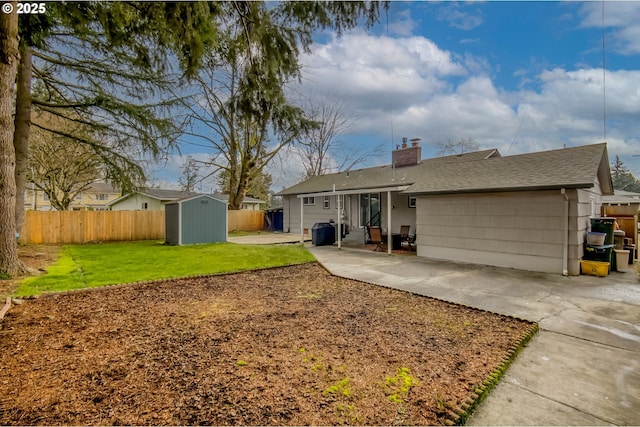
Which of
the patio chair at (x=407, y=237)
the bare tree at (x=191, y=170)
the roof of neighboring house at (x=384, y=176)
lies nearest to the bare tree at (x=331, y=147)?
the roof of neighboring house at (x=384, y=176)

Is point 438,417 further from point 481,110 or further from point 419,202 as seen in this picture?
point 481,110

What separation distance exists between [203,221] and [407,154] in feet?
34.3

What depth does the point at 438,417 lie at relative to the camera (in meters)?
2.19

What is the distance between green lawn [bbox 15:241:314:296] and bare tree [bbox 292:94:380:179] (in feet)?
52.9

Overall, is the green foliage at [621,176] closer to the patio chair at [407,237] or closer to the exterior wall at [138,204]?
the patio chair at [407,237]

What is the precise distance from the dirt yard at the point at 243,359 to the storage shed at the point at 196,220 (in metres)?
8.05

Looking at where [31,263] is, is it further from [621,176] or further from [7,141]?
[621,176]

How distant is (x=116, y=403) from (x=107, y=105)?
9.54m

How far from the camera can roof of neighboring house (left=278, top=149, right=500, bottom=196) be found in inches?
515

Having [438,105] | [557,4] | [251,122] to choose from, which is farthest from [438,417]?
[438,105]

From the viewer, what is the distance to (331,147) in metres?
27.6

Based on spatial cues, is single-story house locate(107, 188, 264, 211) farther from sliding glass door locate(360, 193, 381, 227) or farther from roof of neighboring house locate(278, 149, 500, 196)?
sliding glass door locate(360, 193, 381, 227)

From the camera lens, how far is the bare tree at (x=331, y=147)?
85.7 feet
